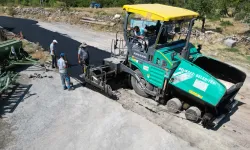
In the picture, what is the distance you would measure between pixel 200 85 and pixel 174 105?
125cm

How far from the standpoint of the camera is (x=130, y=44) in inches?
360

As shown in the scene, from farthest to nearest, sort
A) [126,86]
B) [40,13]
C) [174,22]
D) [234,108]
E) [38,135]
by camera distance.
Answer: [40,13] → [126,86] → [234,108] → [174,22] → [38,135]

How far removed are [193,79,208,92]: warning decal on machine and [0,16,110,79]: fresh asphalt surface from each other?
5.23m

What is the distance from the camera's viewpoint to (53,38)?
16.2 metres

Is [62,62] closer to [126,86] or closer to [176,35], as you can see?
[126,86]

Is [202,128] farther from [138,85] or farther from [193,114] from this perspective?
[138,85]

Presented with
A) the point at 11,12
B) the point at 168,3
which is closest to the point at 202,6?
the point at 168,3

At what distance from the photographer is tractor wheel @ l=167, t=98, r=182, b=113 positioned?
8227 mm

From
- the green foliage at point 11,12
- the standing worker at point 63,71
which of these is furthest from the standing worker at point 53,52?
the green foliage at point 11,12

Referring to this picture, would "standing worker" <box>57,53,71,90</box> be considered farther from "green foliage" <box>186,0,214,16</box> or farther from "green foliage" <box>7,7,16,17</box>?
"green foliage" <box>7,7,16,17</box>

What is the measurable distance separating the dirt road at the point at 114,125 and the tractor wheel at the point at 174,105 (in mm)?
236

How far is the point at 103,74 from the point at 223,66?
4.21m

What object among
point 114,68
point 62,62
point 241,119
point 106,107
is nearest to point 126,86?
point 114,68

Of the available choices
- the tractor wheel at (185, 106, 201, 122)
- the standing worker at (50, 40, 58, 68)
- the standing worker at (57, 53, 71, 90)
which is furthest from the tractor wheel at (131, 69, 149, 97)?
the standing worker at (50, 40, 58, 68)
